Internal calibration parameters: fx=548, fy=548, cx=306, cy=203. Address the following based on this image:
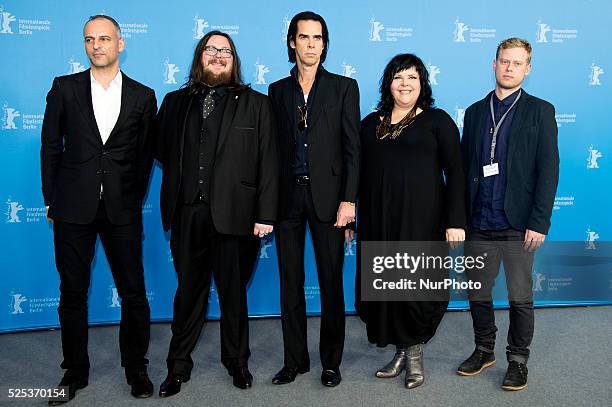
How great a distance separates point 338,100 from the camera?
270 cm

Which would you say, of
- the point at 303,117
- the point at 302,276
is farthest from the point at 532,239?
the point at 303,117

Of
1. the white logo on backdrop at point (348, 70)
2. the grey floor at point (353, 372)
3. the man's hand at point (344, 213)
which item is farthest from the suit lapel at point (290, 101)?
the grey floor at point (353, 372)

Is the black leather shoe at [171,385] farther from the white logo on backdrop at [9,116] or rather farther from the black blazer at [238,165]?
the white logo on backdrop at [9,116]

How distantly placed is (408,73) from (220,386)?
185 cm

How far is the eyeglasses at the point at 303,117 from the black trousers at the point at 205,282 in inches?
24.2

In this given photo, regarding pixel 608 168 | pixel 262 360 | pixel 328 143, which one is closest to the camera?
A: pixel 328 143

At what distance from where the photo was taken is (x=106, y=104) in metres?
2.68

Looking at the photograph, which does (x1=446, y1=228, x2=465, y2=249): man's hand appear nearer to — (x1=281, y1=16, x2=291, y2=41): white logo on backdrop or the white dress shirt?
the white dress shirt

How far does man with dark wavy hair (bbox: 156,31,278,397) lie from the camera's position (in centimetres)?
262

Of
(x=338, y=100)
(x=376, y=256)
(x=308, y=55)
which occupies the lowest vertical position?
(x=376, y=256)

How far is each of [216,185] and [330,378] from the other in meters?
1.15

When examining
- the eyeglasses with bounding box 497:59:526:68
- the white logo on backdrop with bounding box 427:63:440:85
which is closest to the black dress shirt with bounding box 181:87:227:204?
the eyeglasses with bounding box 497:59:526:68

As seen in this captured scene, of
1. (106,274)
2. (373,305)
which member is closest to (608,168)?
(373,305)

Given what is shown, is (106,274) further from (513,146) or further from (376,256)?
(513,146)
